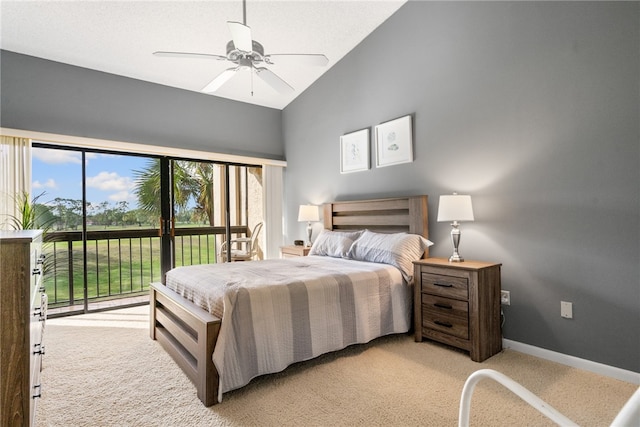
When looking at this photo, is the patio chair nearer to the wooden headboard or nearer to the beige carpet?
the wooden headboard

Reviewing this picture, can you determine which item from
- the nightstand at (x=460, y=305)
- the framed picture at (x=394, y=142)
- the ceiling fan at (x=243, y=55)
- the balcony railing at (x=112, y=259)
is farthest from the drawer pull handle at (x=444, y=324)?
the balcony railing at (x=112, y=259)

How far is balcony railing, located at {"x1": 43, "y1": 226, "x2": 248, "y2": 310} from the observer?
430cm

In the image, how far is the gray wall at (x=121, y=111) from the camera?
3596mm

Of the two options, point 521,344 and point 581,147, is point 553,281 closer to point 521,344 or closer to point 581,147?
point 521,344

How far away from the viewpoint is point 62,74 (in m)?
3.82

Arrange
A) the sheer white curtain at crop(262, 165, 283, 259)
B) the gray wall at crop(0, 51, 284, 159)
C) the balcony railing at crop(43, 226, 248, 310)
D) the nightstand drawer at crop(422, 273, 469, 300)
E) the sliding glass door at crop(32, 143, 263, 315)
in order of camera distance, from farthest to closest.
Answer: the sheer white curtain at crop(262, 165, 283, 259)
the balcony railing at crop(43, 226, 248, 310)
the sliding glass door at crop(32, 143, 263, 315)
the gray wall at crop(0, 51, 284, 159)
the nightstand drawer at crop(422, 273, 469, 300)

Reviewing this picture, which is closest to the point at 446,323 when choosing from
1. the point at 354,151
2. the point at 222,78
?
the point at 354,151

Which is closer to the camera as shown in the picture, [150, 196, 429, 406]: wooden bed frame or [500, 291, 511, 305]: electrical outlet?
[150, 196, 429, 406]: wooden bed frame

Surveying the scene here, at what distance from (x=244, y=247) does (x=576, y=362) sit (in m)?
4.60

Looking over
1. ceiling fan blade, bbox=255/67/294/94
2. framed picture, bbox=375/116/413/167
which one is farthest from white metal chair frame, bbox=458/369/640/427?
framed picture, bbox=375/116/413/167

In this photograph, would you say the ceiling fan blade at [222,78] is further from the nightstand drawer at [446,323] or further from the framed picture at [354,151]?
the nightstand drawer at [446,323]

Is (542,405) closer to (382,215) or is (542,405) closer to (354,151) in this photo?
(382,215)

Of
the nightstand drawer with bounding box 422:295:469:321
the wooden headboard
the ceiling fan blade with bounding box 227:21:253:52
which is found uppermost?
the ceiling fan blade with bounding box 227:21:253:52

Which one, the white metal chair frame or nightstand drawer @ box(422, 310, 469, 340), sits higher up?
the white metal chair frame
